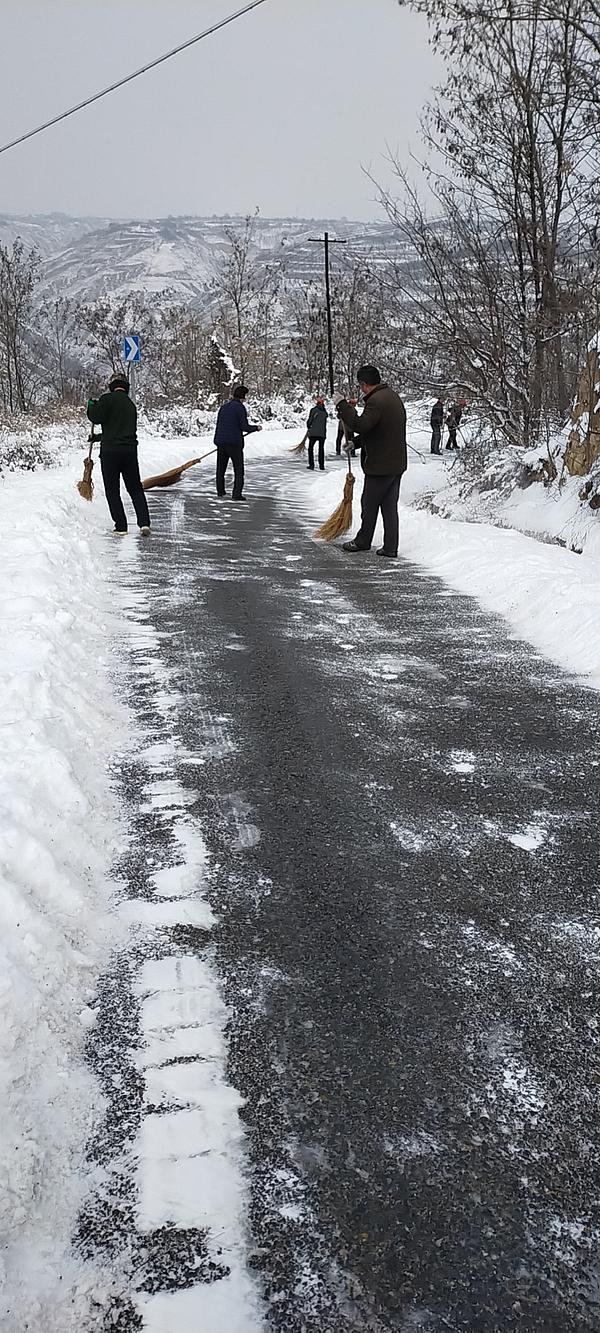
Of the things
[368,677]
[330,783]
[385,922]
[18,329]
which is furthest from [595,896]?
[18,329]

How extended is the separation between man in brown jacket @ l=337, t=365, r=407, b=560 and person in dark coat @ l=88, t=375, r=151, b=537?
8.70 ft

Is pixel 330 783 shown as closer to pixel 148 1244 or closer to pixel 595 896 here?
pixel 595 896

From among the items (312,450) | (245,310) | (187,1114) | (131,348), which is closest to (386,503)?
(187,1114)

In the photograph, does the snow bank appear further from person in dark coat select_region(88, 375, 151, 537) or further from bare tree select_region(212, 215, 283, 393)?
bare tree select_region(212, 215, 283, 393)

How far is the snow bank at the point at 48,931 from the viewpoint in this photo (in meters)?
1.74

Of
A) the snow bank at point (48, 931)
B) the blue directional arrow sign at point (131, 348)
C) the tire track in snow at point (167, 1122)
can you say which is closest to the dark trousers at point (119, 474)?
the snow bank at point (48, 931)

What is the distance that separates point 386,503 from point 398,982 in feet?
26.0

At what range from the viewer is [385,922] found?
2879mm

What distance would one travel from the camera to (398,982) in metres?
2.56

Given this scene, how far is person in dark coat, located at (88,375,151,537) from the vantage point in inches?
425

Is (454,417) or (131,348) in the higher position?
(131,348)

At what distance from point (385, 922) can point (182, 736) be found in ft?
6.04

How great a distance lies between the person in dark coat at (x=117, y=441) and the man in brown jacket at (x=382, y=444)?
2652 mm

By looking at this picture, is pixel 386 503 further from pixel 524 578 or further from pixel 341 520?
pixel 524 578
